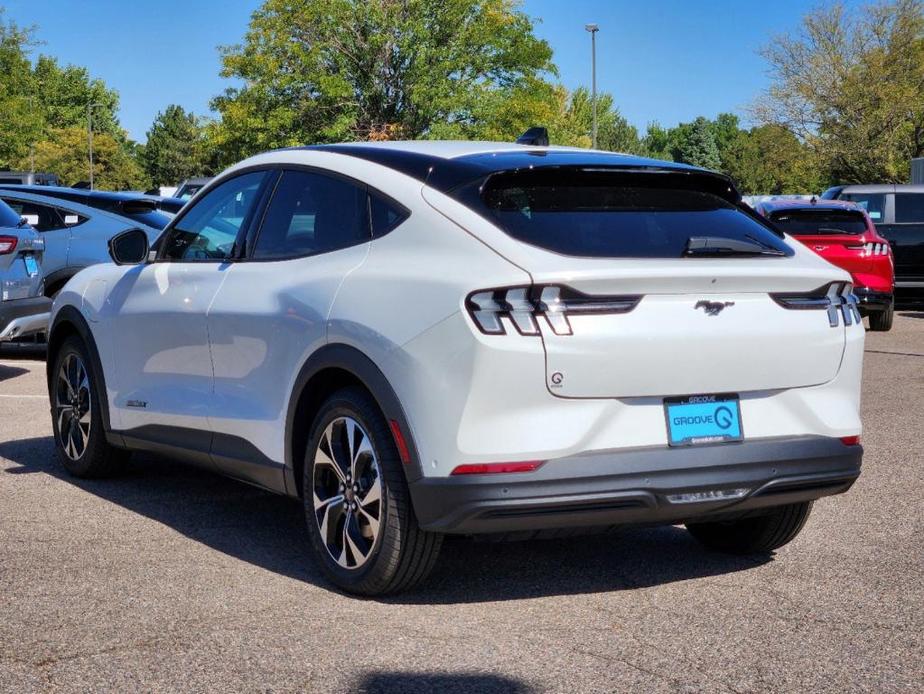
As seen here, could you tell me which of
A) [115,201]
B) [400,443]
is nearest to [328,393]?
[400,443]

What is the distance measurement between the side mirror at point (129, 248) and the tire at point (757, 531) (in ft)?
9.76

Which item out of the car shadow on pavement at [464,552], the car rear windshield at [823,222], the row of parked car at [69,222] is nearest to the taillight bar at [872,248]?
the car rear windshield at [823,222]

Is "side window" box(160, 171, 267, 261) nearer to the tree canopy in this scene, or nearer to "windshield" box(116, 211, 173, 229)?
"windshield" box(116, 211, 173, 229)

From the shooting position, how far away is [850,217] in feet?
58.6

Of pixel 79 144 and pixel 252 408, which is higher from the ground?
pixel 79 144

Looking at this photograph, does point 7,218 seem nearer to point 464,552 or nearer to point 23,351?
point 23,351

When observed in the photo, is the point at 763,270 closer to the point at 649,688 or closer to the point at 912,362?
the point at 649,688

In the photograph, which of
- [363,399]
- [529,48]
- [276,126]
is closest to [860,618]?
[363,399]

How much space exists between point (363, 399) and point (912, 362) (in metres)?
10.4

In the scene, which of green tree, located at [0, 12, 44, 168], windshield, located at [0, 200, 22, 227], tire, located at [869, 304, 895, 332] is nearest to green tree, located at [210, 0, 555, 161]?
green tree, located at [0, 12, 44, 168]

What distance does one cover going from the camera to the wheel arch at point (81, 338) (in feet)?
23.5

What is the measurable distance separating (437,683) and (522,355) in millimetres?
1062

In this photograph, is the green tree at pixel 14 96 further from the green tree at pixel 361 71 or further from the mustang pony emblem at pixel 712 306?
the mustang pony emblem at pixel 712 306

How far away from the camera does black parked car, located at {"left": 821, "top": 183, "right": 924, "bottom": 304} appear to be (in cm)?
2092
